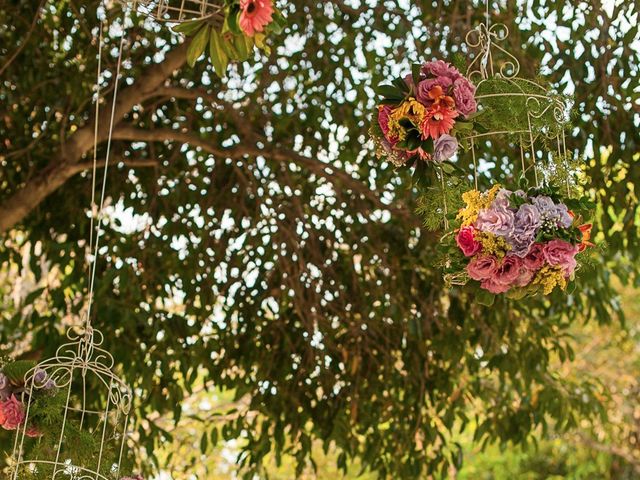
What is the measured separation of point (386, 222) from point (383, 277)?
0.22 meters

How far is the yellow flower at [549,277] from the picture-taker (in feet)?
6.50

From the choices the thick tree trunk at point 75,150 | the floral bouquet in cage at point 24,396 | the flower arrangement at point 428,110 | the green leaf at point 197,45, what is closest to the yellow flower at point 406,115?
the flower arrangement at point 428,110

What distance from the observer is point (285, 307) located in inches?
134

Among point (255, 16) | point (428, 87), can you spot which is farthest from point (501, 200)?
point (255, 16)

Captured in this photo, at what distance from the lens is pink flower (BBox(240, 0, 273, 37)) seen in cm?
183

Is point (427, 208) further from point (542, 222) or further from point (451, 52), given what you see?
point (451, 52)

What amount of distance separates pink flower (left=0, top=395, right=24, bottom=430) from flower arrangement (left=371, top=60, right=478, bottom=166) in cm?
91

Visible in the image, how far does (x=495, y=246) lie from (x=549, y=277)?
0.11 meters

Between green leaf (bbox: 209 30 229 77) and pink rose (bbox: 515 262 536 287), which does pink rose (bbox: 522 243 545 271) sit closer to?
pink rose (bbox: 515 262 536 287)

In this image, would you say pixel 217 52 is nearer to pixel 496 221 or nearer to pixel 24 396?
pixel 496 221

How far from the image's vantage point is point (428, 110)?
2.10 meters

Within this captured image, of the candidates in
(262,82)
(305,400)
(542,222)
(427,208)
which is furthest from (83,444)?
(262,82)

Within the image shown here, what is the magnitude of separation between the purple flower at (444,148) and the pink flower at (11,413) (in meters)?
0.96

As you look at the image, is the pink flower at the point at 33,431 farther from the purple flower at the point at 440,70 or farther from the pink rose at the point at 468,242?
the purple flower at the point at 440,70
